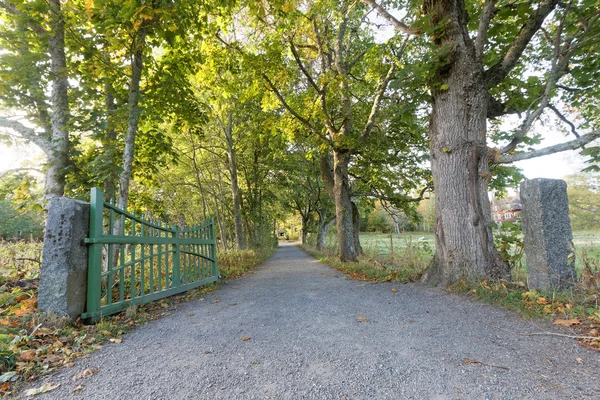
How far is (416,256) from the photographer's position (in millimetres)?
8047

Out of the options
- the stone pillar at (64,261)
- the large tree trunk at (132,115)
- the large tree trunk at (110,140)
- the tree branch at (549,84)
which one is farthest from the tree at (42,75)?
the tree branch at (549,84)

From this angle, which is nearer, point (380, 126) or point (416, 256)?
point (416, 256)

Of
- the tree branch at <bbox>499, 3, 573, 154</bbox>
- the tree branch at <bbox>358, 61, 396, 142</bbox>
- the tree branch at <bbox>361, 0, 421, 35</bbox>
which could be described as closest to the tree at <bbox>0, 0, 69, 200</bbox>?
the tree branch at <bbox>361, 0, 421, 35</bbox>

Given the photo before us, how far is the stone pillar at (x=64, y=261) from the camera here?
10.4ft

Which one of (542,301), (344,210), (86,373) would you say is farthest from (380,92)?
(86,373)

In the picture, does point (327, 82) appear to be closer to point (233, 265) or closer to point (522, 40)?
point (522, 40)

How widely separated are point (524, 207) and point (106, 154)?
7.24 m

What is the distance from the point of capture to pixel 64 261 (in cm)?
322

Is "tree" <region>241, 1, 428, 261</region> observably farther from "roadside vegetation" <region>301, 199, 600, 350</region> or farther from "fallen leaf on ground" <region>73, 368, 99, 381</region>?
"fallen leaf on ground" <region>73, 368, 99, 381</region>

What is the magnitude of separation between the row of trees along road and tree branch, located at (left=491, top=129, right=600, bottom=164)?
0.02 meters

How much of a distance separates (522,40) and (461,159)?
211 cm

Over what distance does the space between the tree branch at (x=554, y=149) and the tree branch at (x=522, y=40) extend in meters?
1.38

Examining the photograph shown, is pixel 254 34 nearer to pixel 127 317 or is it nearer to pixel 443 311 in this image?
pixel 127 317

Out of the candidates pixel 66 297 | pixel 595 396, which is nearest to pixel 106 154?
pixel 66 297
